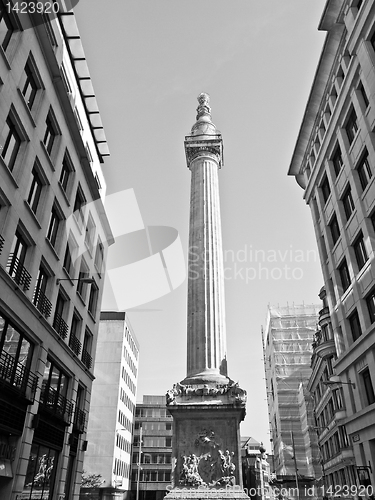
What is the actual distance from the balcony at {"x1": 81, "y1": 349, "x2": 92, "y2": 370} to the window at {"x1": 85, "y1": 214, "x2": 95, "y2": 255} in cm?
706

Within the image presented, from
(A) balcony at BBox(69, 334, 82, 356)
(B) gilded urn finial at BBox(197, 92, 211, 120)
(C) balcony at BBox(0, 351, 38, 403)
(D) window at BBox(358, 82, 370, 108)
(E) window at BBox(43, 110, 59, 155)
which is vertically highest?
(B) gilded urn finial at BBox(197, 92, 211, 120)

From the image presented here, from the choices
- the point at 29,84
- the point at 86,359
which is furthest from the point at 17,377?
the point at 29,84

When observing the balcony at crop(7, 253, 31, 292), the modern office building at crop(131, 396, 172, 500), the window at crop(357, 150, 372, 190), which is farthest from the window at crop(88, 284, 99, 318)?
the modern office building at crop(131, 396, 172, 500)

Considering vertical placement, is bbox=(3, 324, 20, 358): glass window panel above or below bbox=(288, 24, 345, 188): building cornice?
below

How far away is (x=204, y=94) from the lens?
167 feet

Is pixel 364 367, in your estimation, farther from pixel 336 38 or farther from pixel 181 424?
pixel 336 38

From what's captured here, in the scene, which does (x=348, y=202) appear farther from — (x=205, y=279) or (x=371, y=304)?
(x=205, y=279)

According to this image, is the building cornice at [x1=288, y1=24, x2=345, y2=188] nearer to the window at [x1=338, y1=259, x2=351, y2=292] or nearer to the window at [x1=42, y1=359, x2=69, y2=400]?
the window at [x1=338, y1=259, x2=351, y2=292]

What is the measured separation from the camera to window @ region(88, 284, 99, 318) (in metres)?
31.0

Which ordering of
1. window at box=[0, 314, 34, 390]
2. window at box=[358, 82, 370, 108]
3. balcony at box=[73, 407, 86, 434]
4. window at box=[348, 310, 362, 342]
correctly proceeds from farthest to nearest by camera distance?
balcony at box=[73, 407, 86, 434] < window at box=[348, 310, 362, 342] < window at box=[358, 82, 370, 108] < window at box=[0, 314, 34, 390]

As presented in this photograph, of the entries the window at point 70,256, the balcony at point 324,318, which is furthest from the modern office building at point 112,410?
the window at point 70,256

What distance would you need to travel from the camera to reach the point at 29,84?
2098 centimetres

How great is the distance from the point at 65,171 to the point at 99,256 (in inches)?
351

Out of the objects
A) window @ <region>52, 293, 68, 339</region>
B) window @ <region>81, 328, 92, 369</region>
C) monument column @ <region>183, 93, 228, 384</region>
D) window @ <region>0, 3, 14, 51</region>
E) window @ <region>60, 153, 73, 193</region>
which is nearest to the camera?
window @ <region>0, 3, 14, 51</region>
